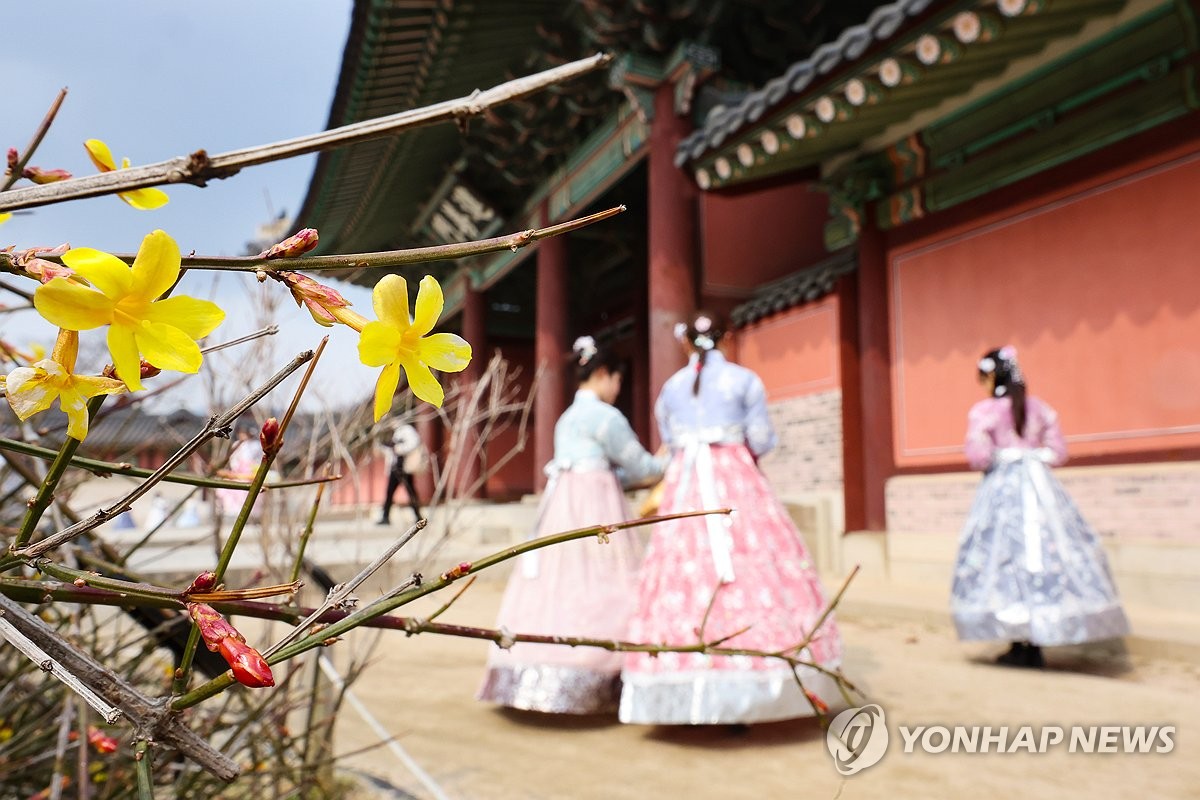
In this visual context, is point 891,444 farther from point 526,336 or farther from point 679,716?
point 526,336

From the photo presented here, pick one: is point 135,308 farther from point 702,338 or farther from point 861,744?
point 702,338

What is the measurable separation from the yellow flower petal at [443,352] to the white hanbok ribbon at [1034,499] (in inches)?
144

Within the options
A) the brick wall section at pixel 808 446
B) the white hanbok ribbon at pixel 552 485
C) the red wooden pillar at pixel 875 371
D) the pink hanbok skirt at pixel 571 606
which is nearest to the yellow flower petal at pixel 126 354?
the pink hanbok skirt at pixel 571 606

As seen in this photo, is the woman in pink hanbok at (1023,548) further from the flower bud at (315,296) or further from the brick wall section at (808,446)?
the flower bud at (315,296)

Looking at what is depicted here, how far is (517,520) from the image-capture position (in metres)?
8.37

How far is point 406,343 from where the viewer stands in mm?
376

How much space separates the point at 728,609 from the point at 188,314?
240 centimetres

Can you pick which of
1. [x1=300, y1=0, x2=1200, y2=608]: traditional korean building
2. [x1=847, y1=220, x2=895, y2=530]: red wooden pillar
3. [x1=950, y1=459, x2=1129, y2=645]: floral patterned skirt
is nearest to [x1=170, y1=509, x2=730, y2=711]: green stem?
[x1=950, y1=459, x2=1129, y2=645]: floral patterned skirt

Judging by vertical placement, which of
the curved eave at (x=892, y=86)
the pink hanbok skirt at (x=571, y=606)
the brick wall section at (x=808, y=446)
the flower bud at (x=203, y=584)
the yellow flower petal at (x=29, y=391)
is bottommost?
the pink hanbok skirt at (x=571, y=606)

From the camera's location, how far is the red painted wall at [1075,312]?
423 cm

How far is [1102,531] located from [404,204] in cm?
770

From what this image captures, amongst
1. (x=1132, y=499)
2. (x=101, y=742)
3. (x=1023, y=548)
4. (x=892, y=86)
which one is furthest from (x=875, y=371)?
(x=101, y=742)

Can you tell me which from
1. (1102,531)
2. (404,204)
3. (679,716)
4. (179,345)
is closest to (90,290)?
(179,345)

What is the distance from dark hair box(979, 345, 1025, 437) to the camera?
3613mm
